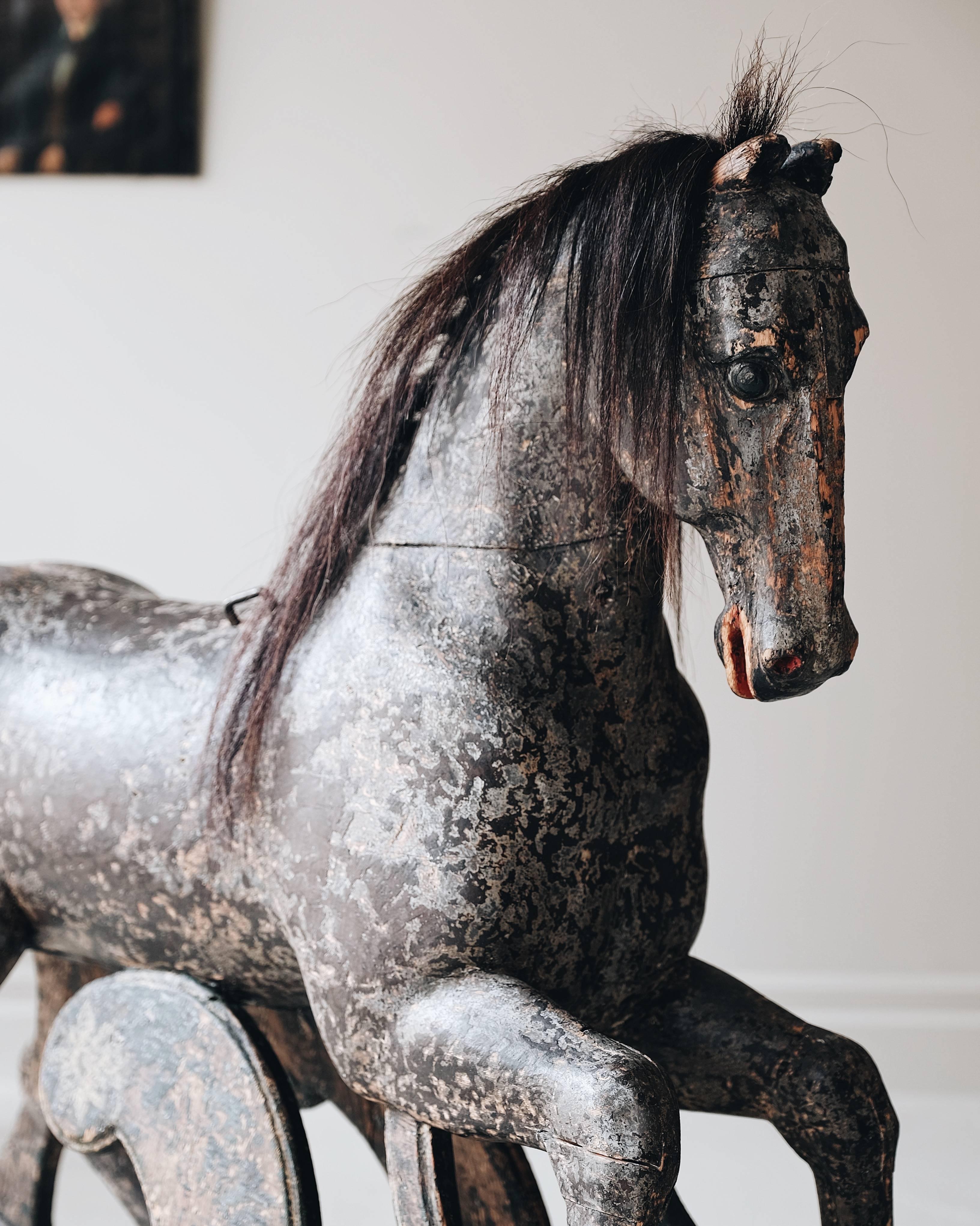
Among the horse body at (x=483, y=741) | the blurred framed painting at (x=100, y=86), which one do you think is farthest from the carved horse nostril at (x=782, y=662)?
the blurred framed painting at (x=100, y=86)

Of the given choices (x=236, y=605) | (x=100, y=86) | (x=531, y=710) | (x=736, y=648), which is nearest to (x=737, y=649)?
(x=736, y=648)

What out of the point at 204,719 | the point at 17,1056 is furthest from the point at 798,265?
the point at 17,1056

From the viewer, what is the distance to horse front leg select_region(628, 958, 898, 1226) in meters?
0.74

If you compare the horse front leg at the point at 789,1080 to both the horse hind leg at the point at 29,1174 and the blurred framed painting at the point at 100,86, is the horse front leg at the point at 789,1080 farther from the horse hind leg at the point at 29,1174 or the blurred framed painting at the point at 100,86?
the blurred framed painting at the point at 100,86

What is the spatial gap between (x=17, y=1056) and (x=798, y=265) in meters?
1.50

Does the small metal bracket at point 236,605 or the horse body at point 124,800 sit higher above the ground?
the small metal bracket at point 236,605

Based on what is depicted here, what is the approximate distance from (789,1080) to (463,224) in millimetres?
1157

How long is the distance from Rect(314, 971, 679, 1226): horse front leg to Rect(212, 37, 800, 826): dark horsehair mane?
0.17m

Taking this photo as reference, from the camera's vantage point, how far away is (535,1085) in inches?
23.1

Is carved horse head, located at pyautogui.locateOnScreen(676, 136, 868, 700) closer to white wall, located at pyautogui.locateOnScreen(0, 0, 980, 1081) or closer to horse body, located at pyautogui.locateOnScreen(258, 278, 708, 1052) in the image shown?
horse body, located at pyautogui.locateOnScreen(258, 278, 708, 1052)

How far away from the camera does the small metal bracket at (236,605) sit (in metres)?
0.79

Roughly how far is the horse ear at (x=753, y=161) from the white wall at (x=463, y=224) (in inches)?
34.4

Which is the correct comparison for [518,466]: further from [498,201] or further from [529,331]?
[498,201]

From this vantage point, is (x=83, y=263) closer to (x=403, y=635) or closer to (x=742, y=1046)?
(x=403, y=635)
